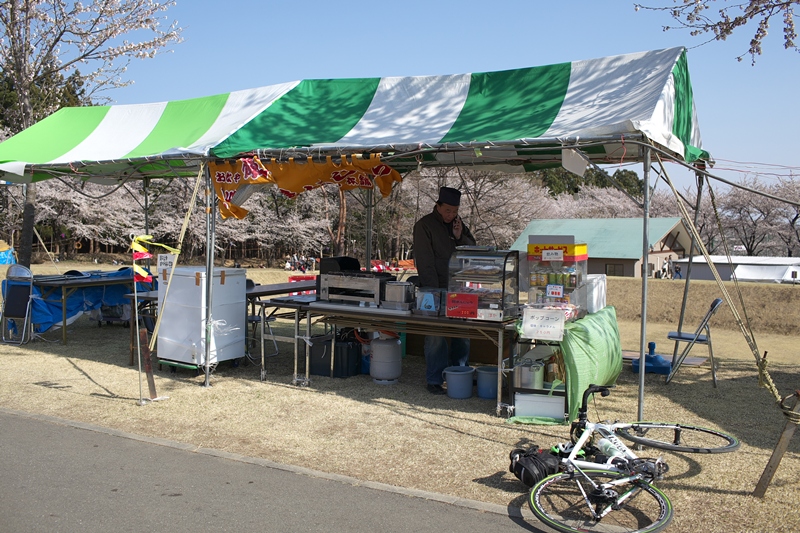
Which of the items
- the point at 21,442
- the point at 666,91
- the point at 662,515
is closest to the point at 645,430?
the point at 662,515

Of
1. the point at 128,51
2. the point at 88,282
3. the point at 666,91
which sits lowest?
the point at 88,282

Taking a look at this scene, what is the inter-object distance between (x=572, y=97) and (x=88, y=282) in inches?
287

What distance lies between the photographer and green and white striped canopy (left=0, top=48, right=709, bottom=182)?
5879mm

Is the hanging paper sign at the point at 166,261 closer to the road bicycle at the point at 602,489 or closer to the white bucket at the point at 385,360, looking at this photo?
the white bucket at the point at 385,360

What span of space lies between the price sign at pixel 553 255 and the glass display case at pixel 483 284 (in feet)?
0.90

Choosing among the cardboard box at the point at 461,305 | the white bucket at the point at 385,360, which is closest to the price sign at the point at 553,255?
the cardboard box at the point at 461,305

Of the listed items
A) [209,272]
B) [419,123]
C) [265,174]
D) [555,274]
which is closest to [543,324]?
[555,274]

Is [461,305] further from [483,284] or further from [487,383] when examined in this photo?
[487,383]

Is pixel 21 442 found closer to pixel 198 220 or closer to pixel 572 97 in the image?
pixel 572 97

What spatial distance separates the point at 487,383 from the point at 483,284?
3.56 ft

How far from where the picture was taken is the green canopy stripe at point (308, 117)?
7.04m

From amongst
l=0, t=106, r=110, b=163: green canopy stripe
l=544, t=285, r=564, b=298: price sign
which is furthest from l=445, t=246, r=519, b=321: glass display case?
l=0, t=106, r=110, b=163: green canopy stripe

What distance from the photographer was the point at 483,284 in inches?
244

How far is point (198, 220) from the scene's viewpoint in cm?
2986
